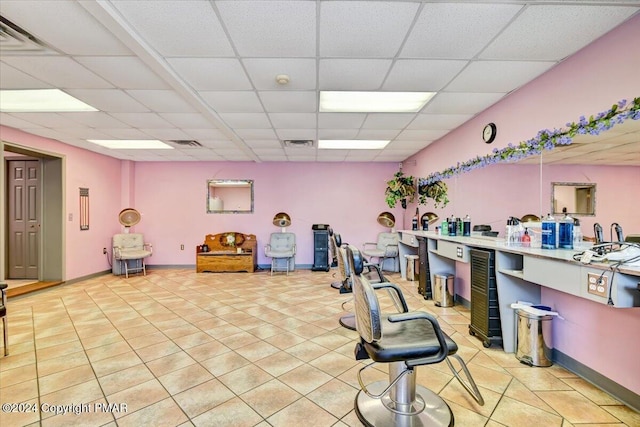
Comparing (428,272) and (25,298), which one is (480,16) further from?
(25,298)

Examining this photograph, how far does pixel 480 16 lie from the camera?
2.08 metres

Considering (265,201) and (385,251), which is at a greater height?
(265,201)

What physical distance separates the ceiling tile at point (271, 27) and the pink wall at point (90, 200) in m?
4.89

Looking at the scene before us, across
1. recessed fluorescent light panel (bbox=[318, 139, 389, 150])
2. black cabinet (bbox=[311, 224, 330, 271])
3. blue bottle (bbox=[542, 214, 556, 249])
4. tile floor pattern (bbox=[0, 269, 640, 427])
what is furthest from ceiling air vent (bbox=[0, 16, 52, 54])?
black cabinet (bbox=[311, 224, 330, 271])

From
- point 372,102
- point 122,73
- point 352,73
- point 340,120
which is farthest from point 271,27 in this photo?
point 340,120

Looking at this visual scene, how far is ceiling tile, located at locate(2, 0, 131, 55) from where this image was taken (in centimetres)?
200

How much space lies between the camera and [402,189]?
6.50 m

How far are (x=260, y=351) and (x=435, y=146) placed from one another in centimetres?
451

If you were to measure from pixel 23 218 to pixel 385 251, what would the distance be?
731 cm

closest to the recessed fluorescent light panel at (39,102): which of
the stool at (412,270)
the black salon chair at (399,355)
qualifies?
the black salon chair at (399,355)

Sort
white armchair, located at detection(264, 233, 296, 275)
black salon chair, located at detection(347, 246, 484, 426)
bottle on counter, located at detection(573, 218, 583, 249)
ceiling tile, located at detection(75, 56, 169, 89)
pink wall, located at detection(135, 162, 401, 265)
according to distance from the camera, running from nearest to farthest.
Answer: black salon chair, located at detection(347, 246, 484, 426) → bottle on counter, located at detection(573, 218, 583, 249) → ceiling tile, located at detection(75, 56, 169, 89) → white armchair, located at detection(264, 233, 296, 275) → pink wall, located at detection(135, 162, 401, 265)

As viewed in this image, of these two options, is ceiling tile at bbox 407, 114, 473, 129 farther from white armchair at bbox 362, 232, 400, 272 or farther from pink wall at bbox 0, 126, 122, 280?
pink wall at bbox 0, 126, 122, 280

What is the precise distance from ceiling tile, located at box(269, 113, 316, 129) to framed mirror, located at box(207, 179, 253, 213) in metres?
3.28

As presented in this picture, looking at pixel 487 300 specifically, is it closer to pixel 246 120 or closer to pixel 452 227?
pixel 452 227
